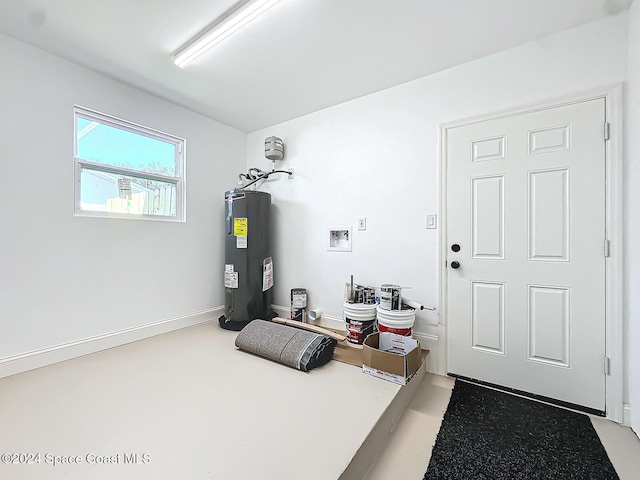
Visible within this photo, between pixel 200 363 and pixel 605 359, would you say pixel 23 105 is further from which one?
pixel 605 359

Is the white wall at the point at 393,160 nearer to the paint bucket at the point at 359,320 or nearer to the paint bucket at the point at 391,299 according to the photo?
the paint bucket at the point at 391,299

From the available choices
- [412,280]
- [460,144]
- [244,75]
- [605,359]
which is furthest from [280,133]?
[605,359]

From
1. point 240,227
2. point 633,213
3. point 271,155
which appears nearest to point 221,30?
point 271,155

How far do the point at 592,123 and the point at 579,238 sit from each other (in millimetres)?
757

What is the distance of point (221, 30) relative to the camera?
6.02 ft

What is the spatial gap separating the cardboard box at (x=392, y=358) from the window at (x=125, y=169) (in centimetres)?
248

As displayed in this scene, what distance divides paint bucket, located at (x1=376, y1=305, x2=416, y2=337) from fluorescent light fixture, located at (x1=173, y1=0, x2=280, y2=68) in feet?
7.46

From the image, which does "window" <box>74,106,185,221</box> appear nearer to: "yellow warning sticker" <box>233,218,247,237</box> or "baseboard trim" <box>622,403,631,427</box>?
"yellow warning sticker" <box>233,218,247,237</box>

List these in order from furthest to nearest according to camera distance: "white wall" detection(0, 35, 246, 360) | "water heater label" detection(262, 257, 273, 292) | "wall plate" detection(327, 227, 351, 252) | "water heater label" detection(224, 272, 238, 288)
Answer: "water heater label" detection(262, 257, 273, 292)
"water heater label" detection(224, 272, 238, 288)
"wall plate" detection(327, 227, 351, 252)
"white wall" detection(0, 35, 246, 360)

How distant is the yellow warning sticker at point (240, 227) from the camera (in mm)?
3119

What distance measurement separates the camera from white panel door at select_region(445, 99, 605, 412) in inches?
70.2

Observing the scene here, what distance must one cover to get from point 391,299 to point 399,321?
186mm

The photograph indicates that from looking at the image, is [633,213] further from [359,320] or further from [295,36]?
[295,36]

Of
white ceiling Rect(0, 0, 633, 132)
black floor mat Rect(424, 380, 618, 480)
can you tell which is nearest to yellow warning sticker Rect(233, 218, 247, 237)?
white ceiling Rect(0, 0, 633, 132)
